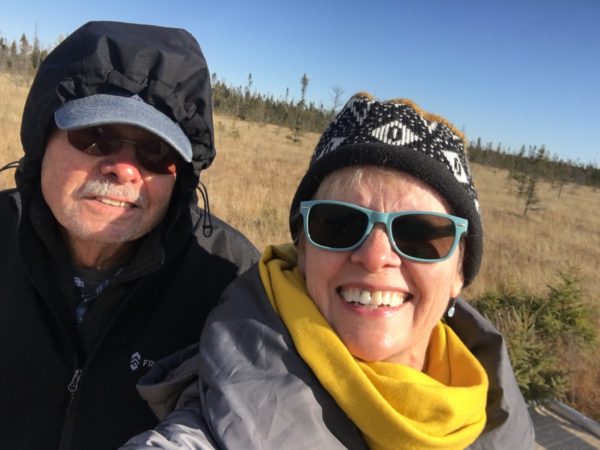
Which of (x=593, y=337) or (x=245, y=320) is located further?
(x=593, y=337)

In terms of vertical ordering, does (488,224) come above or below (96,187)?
below

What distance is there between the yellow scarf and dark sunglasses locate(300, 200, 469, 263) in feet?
0.69

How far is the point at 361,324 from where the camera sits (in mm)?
1354

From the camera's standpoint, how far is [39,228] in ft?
5.85

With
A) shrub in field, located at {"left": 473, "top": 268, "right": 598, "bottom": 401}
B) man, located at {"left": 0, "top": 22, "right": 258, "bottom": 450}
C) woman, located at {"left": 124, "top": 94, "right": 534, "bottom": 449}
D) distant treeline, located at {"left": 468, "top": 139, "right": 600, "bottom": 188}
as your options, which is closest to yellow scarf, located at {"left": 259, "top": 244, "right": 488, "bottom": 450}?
woman, located at {"left": 124, "top": 94, "right": 534, "bottom": 449}

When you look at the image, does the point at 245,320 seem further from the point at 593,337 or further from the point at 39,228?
the point at 593,337

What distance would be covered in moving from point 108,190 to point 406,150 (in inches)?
42.2

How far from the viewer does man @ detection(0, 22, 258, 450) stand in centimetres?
165

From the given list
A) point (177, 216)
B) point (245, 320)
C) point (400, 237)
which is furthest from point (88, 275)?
point (400, 237)

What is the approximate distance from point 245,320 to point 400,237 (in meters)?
0.48

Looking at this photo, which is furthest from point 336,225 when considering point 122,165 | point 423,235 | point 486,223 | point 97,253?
point 486,223

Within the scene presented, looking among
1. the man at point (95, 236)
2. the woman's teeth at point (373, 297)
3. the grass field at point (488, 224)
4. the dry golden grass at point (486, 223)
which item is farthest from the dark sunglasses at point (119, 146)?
the dry golden grass at point (486, 223)

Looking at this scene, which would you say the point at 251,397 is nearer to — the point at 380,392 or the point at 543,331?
the point at 380,392

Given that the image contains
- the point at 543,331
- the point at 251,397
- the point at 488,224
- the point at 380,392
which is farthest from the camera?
the point at 488,224
